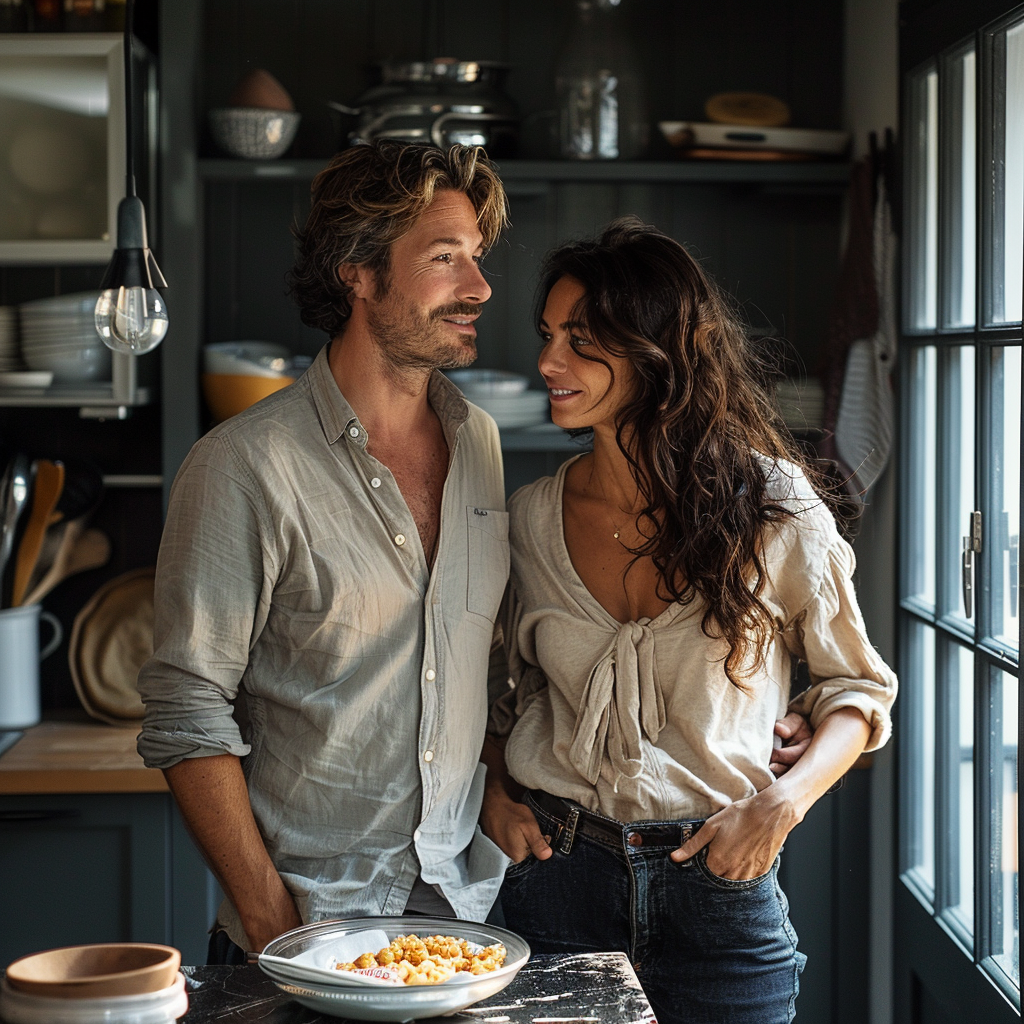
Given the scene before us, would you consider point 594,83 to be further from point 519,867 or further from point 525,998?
point 525,998

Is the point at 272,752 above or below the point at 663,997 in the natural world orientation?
above

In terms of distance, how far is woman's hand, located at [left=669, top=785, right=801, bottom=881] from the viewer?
1521mm

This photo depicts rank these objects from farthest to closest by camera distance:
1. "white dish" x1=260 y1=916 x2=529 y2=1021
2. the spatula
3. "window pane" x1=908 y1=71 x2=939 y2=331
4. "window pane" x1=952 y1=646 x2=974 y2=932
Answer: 1. the spatula
2. "window pane" x1=908 y1=71 x2=939 y2=331
3. "window pane" x1=952 y1=646 x2=974 y2=932
4. "white dish" x1=260 y1=916 x2=529 y2=1021

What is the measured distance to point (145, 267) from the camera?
1.61 m

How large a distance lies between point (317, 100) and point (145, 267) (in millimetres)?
1431

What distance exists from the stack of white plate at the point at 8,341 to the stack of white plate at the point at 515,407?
0.95m

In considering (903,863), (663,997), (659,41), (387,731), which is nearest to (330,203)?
(387,731)

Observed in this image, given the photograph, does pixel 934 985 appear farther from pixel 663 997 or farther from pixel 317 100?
pixel 317 100

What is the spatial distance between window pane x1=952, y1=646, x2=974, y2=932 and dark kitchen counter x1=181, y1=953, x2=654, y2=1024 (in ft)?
3.69

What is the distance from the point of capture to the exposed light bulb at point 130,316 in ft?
5.24

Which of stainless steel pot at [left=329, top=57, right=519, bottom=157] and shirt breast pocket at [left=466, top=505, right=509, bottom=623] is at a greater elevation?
stainless steel pot at [left=329, top=57, right=519, bottom=157]

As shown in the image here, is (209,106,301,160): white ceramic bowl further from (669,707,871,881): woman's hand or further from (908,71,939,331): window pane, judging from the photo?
(669,707,871,881): woman's hand

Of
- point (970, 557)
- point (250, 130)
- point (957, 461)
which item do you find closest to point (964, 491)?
point (957, 461)

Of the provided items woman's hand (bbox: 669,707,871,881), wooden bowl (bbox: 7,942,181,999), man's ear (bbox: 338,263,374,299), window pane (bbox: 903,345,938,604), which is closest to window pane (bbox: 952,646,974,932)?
window pane (bbox: 903,345,938,604)
